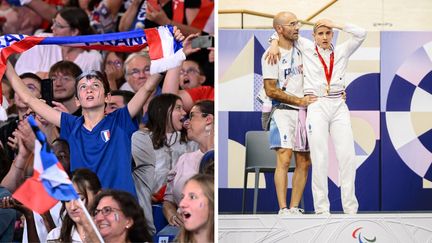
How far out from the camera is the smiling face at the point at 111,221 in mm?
11812

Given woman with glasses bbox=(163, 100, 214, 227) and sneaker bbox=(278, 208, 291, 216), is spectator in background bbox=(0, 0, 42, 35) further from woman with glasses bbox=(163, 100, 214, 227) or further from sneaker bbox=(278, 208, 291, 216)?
sneaker bbox=(278, 208, 291, 216)

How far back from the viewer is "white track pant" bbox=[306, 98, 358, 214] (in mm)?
12578

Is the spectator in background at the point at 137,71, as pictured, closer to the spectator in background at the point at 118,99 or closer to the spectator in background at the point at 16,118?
the spectator in background at the point at 118,99

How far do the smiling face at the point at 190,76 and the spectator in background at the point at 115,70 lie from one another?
0.61 m

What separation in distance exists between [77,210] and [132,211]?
0.47m

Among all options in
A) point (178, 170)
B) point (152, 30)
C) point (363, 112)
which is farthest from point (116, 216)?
point (363, 112)

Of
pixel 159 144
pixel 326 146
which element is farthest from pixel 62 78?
pixel 326 146

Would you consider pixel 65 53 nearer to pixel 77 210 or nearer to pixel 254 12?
pixel 254 12

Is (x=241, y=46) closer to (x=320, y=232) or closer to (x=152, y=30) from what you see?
(x=152, y=30)

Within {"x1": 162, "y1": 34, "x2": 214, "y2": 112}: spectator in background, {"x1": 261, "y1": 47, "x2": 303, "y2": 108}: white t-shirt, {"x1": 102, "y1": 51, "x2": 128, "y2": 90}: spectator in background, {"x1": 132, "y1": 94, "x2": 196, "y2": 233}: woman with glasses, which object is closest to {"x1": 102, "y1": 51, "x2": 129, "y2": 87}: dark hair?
{"x1": 102, "y1": 51, "x2": 128, "y2": 90}: spectator in background

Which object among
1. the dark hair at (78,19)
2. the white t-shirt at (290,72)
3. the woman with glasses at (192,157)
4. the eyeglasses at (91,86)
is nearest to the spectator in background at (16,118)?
the eyeglasses at (91,86)

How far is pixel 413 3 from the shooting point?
12.7 m

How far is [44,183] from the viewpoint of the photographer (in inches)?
450

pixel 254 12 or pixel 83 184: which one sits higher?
pixel 254 12
